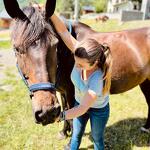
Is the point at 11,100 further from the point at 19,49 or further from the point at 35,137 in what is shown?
the point at 19,49

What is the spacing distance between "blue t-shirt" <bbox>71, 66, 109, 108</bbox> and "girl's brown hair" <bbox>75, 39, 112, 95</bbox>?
0.08 metres

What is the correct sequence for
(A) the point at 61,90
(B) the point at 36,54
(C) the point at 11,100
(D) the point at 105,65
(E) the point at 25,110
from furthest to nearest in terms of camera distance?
(C) the point at 11,100 < (E) the point at 25,110 < (A) the point at 61,90 < (D) the point at 105,65 < (B) the point at 36,54

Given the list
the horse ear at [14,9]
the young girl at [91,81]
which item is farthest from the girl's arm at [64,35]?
the horse ear at [14,9]

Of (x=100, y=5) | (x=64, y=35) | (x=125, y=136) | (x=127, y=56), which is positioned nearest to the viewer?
(x=64, y=35)

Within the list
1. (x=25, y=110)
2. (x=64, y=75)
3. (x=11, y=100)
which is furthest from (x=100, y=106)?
(x=11, y=100)

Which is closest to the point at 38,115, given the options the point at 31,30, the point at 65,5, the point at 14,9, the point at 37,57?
the point at 37,57

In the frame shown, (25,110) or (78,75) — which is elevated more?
(78,75)

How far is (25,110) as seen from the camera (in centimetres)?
539

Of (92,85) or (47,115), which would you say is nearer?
(47,115)

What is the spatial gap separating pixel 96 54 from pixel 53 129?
2266 mm

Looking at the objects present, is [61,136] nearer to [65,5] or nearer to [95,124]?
[95,124]

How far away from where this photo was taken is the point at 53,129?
4633 millimetres

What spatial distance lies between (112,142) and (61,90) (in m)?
1.19

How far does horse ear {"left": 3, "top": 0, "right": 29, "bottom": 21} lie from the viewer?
2672 mm
